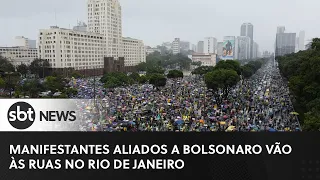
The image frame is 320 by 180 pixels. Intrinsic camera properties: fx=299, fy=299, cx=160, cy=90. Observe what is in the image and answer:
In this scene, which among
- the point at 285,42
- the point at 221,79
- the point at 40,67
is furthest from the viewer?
the point at 285,42

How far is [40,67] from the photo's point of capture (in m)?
40.8

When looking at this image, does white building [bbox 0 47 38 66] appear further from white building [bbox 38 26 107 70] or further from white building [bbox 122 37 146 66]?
white building [bbox 122 37 146 66]

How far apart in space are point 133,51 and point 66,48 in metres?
22.0

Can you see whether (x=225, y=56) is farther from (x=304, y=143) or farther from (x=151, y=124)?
(x=304, y=143)

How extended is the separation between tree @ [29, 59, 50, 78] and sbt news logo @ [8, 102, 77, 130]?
126ft

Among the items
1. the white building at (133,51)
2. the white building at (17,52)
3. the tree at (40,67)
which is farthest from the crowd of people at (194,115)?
the white building at (17,52)

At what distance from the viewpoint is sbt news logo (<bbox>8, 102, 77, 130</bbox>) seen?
15.6ft

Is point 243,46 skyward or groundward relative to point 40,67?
skyward

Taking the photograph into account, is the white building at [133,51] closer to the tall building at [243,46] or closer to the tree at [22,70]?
the tree at [22,70]

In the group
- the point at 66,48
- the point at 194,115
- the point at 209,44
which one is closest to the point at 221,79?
the point at 194,115

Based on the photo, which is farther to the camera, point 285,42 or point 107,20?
point 285,42

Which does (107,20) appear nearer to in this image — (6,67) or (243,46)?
(6,67)

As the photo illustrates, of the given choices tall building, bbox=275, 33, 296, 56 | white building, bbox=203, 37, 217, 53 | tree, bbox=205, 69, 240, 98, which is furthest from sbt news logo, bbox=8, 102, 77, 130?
tall building, bbox=275, 33, 296, 56

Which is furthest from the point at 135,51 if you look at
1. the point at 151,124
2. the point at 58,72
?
the point at 151,124
